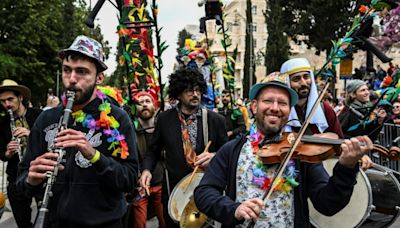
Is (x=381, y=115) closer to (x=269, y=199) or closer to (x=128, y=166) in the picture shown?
(x=269, y=199)

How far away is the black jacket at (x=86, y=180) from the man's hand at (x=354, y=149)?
4.11 ft

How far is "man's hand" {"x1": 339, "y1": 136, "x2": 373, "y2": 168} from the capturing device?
2.30m

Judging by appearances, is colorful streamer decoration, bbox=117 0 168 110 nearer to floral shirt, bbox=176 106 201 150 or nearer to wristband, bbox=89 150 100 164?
floral shirt, bbox=176 106 201 150

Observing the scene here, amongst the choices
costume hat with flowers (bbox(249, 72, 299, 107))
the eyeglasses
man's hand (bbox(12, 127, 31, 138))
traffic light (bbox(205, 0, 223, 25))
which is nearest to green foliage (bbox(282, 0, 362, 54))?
traffic light (bbox(205, 0, 223, 25))

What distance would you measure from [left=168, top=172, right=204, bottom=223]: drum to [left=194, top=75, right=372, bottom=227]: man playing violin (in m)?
1.38

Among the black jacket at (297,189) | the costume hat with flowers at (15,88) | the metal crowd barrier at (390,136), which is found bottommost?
the metal crowd barrier at (390,136)

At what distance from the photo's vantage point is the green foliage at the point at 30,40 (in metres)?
22.7

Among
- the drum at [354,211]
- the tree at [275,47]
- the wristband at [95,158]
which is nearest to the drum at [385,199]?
the drum at [354,211]

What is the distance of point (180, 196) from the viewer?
14.0ft

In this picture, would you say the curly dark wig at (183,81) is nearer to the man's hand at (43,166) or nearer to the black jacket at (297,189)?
the black jacket at (297,189)

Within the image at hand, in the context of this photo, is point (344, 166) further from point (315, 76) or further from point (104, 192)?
point (315, 76)

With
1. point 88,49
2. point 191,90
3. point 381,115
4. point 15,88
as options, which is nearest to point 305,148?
point 88,49

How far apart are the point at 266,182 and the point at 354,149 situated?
543 millimetres

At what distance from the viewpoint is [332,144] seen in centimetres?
248
